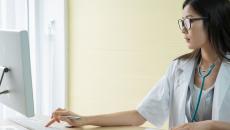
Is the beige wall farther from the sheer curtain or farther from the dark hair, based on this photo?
the dark hair

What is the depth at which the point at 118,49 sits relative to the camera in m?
2.80

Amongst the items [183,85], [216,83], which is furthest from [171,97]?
[216,83]

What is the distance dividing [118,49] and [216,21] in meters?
1.26

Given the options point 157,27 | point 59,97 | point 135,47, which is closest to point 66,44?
point 59,97

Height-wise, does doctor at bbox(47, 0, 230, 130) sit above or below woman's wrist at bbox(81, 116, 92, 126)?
above

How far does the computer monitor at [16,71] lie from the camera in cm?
132

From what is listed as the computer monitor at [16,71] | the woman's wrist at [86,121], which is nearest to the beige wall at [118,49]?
the woman's wrist at [86,121]

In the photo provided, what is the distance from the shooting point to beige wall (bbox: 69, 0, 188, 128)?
8.25 feet

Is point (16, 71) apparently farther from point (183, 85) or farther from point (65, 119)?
point (183, 85)

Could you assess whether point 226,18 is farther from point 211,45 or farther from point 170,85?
point 170,85

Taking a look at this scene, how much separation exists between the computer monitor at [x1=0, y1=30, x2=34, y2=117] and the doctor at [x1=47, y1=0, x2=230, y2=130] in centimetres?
34

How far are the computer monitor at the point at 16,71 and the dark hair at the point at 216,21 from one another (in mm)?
818

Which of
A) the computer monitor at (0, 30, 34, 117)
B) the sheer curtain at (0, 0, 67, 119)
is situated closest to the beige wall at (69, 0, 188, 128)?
the sheer curtain at (0, 0, 67, 119)

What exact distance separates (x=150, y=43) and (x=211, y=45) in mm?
929
